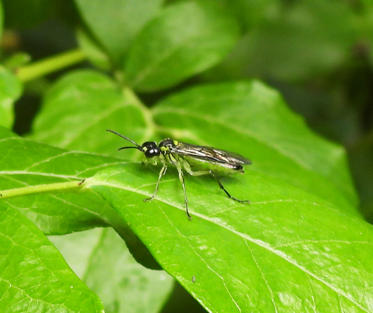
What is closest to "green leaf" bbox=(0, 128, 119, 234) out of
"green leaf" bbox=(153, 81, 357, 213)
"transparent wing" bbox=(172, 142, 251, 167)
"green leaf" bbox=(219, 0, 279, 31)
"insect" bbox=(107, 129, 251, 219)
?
"insect" bbox=(107, 129, 251, 219)

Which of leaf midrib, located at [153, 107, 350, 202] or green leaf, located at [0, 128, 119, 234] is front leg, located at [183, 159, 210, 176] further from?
leaf midrib, located at [153, 107, 350, 202]

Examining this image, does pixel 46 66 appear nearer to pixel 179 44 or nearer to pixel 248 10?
pixel 179 44

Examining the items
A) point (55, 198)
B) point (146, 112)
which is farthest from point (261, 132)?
point (55, 198)

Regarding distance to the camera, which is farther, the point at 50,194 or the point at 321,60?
the point at 321,60

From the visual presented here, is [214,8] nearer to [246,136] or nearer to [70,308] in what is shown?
[246,136]

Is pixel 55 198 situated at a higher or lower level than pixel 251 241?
lower

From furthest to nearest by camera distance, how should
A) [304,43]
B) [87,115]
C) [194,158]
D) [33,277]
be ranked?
[304,43]
[87,115]
[194,158]
[33,277]

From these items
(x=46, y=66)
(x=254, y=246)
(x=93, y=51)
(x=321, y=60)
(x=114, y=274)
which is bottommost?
(x=114, y=274)

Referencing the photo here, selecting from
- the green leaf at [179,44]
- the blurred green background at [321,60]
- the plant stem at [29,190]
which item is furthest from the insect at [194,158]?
the blurred green background at [321,60]
